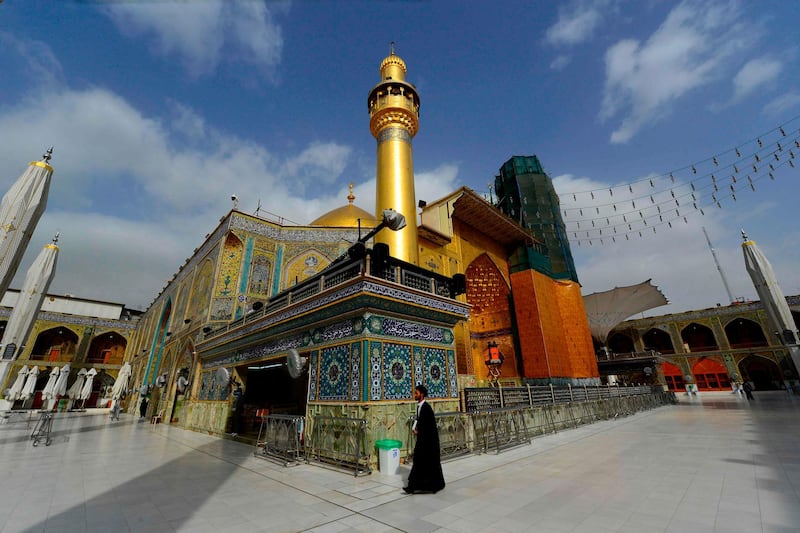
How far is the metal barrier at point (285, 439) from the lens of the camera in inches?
223

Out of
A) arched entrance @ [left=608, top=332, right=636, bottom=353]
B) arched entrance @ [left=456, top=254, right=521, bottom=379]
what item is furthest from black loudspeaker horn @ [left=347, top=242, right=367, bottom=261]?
arched entrance @ [left=608, top=332, right=636, bottom=353]

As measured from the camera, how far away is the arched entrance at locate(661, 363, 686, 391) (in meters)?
30.1

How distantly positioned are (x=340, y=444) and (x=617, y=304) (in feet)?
89.2

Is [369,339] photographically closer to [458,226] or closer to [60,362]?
[458,226]

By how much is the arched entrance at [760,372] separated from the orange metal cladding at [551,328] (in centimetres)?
2068

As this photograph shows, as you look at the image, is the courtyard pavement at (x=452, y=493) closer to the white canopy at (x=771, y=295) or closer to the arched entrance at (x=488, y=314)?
the white canopy at (x=771, y=295)

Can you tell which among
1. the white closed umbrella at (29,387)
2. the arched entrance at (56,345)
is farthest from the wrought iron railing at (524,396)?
the arched entrance at (56,345)

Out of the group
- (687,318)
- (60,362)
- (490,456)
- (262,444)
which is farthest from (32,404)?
(687,318)

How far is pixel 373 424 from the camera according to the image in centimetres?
530

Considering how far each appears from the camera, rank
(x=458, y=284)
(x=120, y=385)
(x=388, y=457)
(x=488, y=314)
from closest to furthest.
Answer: (x=388, y=457), (x=458, y=284), (x=120, y=385), (x=488, y=314)

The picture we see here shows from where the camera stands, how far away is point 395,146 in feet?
38.3

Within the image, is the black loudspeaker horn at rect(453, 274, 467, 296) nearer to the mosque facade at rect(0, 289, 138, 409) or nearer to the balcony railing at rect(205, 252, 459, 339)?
the balcony railing at rect(205, 252, 459, 339)

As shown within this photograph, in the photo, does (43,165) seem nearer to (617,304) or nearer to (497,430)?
(497,430)

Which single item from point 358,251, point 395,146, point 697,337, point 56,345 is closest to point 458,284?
point 358,251
